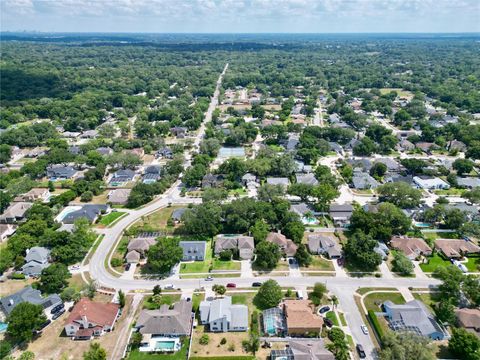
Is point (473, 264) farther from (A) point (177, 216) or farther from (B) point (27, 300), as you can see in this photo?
(B) point (27, 300)

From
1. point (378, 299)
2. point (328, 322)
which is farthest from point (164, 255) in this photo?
point (378, 299)

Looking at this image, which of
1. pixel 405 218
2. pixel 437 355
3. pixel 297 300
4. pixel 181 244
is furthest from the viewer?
pixel 405 218

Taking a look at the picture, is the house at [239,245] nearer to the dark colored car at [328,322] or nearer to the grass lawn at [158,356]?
the dark colored car at [328,322]

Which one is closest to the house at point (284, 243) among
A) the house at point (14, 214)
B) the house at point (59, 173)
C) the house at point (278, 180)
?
the house at point (278, 180)

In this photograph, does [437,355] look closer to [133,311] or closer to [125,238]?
[133,311]

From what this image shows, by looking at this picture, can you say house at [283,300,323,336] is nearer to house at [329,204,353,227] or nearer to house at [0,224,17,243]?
house at [329,204,353,227]

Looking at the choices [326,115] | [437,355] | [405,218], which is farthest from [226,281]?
[326,115]
